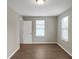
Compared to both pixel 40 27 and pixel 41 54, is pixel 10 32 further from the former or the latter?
pixel 40 27

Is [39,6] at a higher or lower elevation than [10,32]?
higher

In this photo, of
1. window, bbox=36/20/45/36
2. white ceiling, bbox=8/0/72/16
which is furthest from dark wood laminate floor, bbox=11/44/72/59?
window, bbox=36/20/45/36

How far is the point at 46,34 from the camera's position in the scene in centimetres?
880

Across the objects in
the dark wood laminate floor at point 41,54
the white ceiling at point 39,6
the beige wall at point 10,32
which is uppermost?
the white ceiling at point 39,6

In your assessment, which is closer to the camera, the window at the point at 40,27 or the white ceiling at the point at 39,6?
the white ceiling at the point at 39,6

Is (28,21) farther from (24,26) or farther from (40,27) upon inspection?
(40,27)

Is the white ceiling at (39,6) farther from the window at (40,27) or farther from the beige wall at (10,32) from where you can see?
the window at (40,27)

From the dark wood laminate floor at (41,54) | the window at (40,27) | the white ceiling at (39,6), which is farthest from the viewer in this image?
the window at (40,27)

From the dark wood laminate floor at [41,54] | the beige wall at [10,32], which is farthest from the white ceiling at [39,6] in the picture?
the dark wood laminate floor at [41,54]

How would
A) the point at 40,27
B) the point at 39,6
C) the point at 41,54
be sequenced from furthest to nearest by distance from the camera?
the point at 40,27 < the point at 41,54 < the point at 39,6

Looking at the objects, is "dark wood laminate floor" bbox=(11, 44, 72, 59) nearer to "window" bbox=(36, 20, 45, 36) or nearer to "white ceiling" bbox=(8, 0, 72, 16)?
"white ceiling" bbox=(8, 0, 72, 16)

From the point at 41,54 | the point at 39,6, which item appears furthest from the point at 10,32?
the point at 41,54
